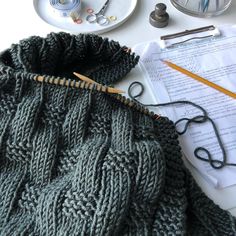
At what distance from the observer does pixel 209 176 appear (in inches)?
29.4

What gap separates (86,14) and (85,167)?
0.43 metres

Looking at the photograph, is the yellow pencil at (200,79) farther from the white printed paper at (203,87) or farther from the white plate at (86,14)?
the white plate at (86,14)

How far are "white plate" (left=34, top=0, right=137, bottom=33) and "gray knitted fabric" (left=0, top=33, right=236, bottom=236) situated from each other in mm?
156

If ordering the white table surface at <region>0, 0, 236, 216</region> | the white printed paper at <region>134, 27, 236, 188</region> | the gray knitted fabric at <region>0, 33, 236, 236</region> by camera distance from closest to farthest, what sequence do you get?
the gray knitted fabric at <region>0, 33, 236, 236</region>
the white printed paper at <region>134, 27, 236, 188</region>
the white table surface at <region>0, 0, 236, 216</region>

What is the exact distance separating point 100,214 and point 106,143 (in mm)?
125

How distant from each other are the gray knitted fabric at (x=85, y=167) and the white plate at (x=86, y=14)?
0.16 metres

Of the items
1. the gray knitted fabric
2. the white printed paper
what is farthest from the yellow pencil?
the gray knitted fabric

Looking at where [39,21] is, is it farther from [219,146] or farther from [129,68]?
[219,146]

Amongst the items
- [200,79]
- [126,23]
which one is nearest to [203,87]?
[200,79]

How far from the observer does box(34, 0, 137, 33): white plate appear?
0.94 m

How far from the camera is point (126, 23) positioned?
96 cm

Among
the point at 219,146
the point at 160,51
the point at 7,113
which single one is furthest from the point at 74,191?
the point at 160,51

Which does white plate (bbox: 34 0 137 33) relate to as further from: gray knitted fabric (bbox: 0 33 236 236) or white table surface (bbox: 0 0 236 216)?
gray knitted fabric (bbox: 0 33 236 236)

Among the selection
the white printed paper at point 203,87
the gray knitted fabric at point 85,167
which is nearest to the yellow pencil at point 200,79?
the white printed paper at point 203,87
